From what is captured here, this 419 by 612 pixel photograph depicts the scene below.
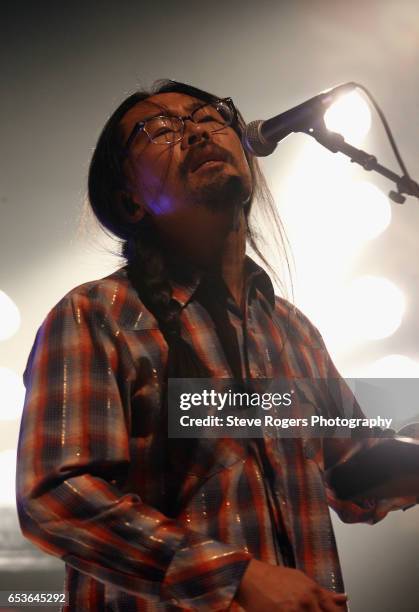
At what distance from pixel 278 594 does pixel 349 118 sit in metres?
0.78

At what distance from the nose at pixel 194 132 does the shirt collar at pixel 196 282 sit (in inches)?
9.8

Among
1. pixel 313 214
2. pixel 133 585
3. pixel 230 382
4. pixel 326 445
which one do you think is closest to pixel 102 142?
pixel 313 214

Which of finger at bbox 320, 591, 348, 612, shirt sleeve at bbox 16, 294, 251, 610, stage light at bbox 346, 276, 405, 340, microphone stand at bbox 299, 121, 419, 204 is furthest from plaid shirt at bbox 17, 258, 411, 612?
microphone stand at bbox 299, 121, 419, 204

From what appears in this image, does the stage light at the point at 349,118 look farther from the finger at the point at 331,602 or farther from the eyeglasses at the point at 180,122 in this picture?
the finger at the point at 331,602

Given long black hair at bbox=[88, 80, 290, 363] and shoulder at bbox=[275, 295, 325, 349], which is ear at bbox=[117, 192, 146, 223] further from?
shoulder at bbox=[275, 295, 325, 349]

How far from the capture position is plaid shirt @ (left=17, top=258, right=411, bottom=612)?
0.94 metres

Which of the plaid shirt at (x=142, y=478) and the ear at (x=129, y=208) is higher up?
the ear at (x=129, y=208)

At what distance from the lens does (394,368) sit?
146 cm

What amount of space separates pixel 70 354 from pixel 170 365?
0.18m

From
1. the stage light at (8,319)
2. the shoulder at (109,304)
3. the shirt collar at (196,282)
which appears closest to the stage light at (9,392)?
the stage light at (8,319)

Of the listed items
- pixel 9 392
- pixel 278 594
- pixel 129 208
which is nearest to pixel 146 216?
pixel 129 208

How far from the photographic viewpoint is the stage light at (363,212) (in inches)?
60.6

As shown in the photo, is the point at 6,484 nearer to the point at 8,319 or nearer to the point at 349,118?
the point at 8,319

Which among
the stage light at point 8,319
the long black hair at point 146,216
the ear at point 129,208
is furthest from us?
the stage light at point 8,319
